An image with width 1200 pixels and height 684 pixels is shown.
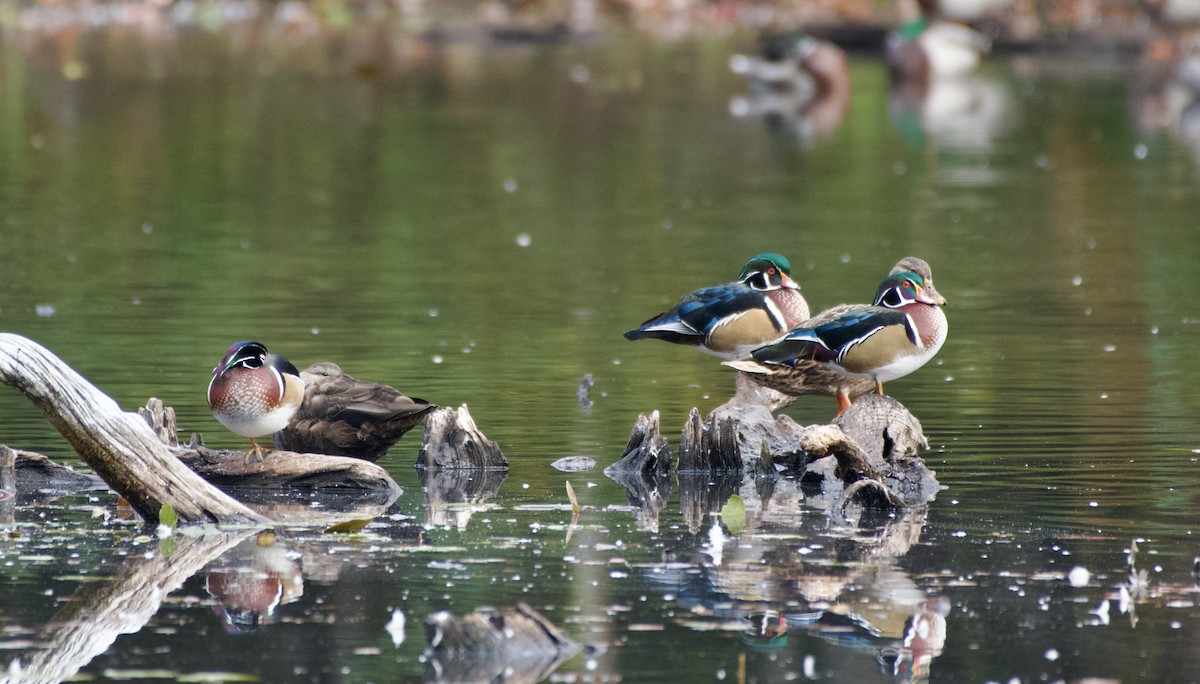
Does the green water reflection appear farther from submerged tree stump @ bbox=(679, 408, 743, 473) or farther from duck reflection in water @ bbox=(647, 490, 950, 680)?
submerged tree stump @ bbox=(679, 408, 743, 473)

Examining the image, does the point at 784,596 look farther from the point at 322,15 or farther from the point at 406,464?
the point at 322,15

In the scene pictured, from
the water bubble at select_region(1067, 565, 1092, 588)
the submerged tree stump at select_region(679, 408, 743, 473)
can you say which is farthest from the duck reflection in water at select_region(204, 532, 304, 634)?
the water bubble at select_region(1067, 565, 1092, 588)

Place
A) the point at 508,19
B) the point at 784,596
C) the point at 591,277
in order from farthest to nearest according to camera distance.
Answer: the point at 508,19, the point at 591,277, the point at 784,596

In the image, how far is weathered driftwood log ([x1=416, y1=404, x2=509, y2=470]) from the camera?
9344 mm

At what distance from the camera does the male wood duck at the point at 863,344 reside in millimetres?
9219

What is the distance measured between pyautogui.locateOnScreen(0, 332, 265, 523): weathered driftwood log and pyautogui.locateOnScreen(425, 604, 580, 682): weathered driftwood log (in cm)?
210

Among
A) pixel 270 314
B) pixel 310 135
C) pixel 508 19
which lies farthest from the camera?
pixel 508 19

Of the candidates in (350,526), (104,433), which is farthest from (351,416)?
(104,433)

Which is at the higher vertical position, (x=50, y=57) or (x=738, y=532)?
(x=50, y=57)

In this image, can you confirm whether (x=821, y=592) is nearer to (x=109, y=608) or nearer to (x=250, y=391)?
(x=109, y=608)

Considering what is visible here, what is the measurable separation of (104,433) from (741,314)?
10.9ft

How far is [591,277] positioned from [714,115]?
52.5 ft

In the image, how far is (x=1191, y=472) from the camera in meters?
9.18

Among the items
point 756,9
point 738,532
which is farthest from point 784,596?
point 756,9
